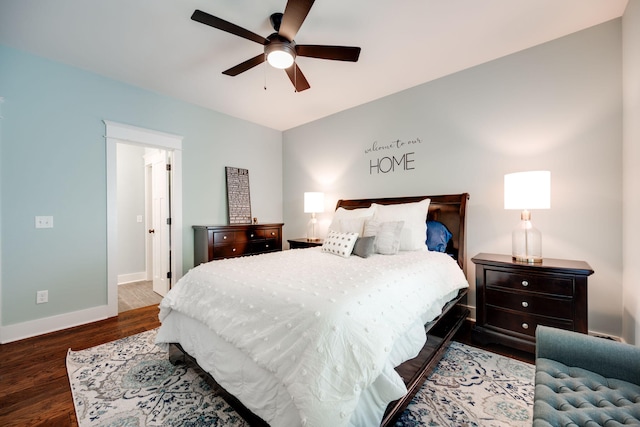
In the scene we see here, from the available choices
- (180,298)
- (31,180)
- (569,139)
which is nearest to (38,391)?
(180,298)

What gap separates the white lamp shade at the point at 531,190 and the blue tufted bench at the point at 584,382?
113cm

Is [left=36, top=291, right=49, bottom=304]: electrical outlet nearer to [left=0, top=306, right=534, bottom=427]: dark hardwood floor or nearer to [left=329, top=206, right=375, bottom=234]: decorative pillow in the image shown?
[left=0, top=306, right=534, bottom=427]: dark hardwood floor

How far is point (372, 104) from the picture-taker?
3709 millimetres

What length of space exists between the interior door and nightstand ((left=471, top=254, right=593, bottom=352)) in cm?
382

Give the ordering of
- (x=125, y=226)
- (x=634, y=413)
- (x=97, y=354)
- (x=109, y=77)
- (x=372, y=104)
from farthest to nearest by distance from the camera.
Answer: (x=125, y=226) < (x=372, y=104) < (x=109, y=77) < (x=97, y=354) < (x=634, y=413)

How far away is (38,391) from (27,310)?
131 cm

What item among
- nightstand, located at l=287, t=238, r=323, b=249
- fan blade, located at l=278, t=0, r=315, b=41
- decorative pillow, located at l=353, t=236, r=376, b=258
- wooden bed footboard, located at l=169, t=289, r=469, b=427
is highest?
fan blade, located at l=278, t=0, r=315, b=41

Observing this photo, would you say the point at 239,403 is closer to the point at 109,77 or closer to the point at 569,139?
the point at 569,139

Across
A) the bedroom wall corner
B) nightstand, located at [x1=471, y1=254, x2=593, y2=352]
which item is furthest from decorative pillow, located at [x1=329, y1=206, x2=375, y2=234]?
the bedroom wall corner

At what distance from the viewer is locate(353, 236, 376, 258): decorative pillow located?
247cm

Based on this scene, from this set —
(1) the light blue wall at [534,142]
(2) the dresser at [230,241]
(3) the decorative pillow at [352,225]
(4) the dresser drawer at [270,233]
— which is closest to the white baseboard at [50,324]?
(2) the dresser at [230,241]

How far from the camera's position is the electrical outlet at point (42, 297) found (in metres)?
2.64

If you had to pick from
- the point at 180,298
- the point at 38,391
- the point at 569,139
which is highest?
the point at 569,139

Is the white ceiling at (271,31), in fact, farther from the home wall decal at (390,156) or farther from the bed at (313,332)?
the bed at (313,332)
